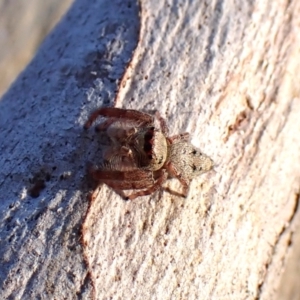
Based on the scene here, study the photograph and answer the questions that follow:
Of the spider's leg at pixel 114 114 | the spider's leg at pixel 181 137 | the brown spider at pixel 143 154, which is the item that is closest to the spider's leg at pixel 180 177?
the brown spider at pixel 143 154

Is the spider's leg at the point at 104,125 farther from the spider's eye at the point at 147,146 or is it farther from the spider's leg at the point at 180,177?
the spider's leg at the point at 180,177

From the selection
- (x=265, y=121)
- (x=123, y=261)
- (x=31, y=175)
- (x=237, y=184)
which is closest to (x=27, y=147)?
(x=31, y=175)

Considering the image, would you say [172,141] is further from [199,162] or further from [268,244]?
[268,244]

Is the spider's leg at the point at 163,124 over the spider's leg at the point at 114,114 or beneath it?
beneath

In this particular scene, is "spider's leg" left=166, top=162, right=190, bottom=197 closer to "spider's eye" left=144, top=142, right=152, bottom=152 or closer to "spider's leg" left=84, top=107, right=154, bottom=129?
"spider's eye" left=144, top=142, right=152, bottom=152

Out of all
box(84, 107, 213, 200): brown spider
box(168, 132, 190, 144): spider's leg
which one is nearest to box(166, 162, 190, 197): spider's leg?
box(84, 107, 213, 200): brown spider

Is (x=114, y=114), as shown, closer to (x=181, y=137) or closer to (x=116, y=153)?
(x=116, y=153)

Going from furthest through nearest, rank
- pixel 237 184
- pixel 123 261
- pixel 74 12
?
1. pixel 74 12
2. pixel 237 184
3. pixel 123 261
